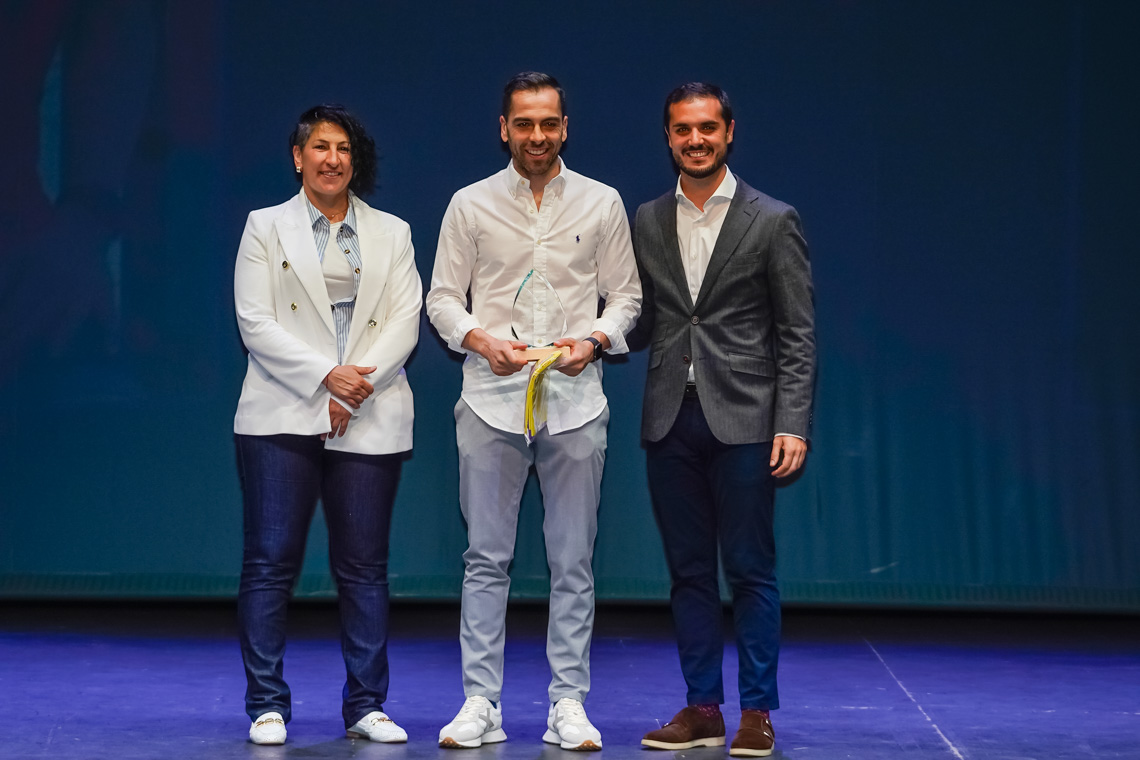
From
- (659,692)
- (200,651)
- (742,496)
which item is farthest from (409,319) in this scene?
(200,651)

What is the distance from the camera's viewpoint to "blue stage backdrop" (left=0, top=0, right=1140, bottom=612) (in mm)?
4410

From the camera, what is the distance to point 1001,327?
4.42 metres

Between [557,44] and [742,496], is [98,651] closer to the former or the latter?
[742,496]

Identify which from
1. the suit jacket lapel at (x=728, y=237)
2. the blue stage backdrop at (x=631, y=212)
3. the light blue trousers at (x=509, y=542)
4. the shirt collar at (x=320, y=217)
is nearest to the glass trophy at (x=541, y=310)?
the light blue trousers at (x=509, y=542)

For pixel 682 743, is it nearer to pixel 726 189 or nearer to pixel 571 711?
pixel 571 711

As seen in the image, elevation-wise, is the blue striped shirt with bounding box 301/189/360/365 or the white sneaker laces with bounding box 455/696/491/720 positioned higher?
the blue striped shirt with bounding box 301/189/360/365

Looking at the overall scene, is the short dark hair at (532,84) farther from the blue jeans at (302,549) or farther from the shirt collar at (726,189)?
the blue jeans at (302,549)

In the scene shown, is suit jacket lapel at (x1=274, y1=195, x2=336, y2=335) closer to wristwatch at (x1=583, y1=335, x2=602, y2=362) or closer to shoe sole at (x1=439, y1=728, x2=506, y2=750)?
wristwatch at (x1=583, y1=335, x2=602, y2=362)

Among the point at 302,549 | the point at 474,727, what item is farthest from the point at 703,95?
the point at 474,727

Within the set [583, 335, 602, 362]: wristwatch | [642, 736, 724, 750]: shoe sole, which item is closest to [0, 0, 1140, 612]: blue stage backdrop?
[583, 335, 602, 362]: wristwatch

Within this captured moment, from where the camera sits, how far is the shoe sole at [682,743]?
286cm

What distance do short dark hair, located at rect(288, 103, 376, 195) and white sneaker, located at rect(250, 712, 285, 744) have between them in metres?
1.28

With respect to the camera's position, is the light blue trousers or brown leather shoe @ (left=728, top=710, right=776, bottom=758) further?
the light blue trousers

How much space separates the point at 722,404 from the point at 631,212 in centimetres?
171
